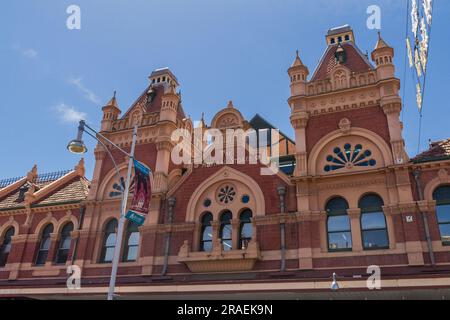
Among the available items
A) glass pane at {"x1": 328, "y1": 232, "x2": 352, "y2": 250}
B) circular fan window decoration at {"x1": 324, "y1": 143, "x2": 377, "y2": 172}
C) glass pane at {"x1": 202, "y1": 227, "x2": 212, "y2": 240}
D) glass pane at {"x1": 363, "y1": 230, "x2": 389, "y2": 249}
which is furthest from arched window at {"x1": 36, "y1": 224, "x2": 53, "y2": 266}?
glass pane at {"x1": 363, "y1": 230, "x2": 389, "y2": 249}

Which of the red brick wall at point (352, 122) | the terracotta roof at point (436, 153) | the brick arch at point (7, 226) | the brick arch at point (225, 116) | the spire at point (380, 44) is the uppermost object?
the spire at point (380, 44)

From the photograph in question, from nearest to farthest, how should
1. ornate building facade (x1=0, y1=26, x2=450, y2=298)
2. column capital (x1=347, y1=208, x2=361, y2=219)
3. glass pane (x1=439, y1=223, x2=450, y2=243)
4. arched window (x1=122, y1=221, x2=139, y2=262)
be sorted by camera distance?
1. glass pane (x1=439, y1=223, x2=450, y2=243)
2. ornate building facade (x1=0, y1=26, x2=450, y2=298)
3. column capital (x1=347, y1=208, x2=361, y2=219)
4. arched window (x1=122, y1=221, x2=139, y2=262)

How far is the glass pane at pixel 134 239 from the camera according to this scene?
2349 cm

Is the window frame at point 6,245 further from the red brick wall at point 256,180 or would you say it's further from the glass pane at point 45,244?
the red brick wall at point 256,180

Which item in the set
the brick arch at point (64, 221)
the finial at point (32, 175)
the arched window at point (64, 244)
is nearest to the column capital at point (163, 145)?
the brick arch at point (64, 221)

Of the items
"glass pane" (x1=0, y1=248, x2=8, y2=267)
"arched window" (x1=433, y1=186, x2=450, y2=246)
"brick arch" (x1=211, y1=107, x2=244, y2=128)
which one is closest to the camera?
"arched window" (x1=433, y1=186, x2=450, y2=246)

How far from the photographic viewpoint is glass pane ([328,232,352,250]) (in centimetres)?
1909

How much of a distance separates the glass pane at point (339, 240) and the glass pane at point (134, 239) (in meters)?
11.2

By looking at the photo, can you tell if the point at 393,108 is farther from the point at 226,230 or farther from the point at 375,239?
the point at 226,230

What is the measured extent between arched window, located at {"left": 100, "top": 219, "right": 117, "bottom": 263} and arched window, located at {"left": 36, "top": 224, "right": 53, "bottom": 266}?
4337mm

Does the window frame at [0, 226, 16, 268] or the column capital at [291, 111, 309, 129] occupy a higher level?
the column capital at [291, 111, 309, 129]

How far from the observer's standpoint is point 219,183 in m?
23.2

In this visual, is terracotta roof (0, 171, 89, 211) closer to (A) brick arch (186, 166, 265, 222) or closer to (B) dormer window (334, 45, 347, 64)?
(A) brick arch (186, 166, 265, 222)
